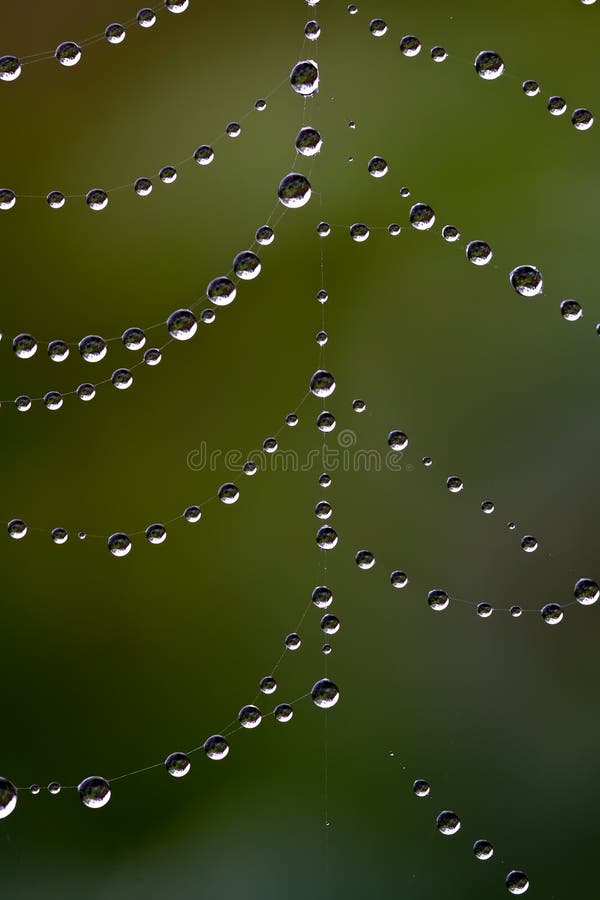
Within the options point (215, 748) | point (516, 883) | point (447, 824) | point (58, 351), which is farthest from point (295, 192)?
point (516, 883)

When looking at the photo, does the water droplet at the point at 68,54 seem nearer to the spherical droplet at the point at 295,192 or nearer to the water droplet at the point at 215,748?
the spherical droplet at the point at 295,192

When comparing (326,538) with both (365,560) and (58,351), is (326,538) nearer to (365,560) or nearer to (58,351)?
(365,560)

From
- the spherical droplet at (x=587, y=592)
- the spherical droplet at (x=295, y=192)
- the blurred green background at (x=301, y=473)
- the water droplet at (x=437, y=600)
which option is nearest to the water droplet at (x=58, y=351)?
the blurred green background at (x=301, y=473)

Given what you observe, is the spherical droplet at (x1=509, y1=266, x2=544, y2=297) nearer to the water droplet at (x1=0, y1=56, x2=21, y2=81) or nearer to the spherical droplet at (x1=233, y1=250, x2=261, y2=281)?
the spherical droplet at (x1=233, y1=250, x2=261, y2=281)

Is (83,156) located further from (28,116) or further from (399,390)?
(399,390)

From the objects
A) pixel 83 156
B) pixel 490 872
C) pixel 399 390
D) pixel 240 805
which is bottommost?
pixel 490 872

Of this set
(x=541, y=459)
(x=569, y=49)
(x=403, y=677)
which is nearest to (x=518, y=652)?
(x=403, y=677)

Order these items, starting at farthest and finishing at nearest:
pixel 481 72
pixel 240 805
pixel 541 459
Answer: pixel 541 459 < pixel 240 805 < pixel 481 72

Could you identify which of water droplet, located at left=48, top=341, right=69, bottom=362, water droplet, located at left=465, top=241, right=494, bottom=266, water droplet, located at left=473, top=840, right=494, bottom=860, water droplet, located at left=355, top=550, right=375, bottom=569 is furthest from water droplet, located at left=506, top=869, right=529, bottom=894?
water droplet, located at left=48, top=341, right=69, bottom=362
